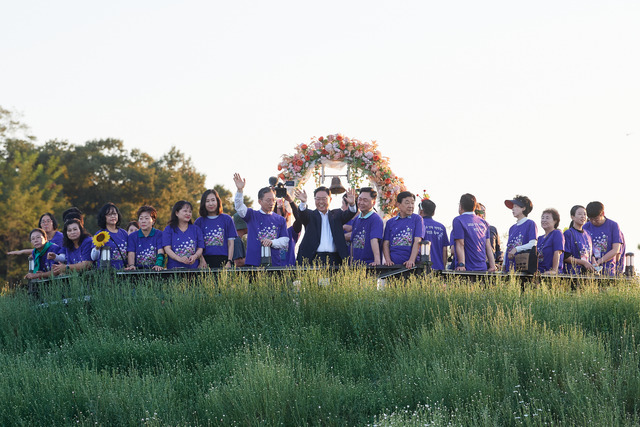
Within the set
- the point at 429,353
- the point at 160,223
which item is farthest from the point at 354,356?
the point at 160,223

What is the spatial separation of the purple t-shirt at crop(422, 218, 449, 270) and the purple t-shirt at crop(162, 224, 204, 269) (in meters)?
3.33

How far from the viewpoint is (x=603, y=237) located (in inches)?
496

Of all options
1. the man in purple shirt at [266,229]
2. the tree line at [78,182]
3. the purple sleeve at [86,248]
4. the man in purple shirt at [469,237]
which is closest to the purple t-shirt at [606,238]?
the man in purple shirt at [469,237]

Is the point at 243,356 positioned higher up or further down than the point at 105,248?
further down

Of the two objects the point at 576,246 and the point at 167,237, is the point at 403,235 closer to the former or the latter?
the point at 576,246

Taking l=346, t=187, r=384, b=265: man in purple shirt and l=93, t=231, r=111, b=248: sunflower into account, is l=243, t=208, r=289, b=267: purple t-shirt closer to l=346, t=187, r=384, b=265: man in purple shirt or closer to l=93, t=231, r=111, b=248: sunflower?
l=346, t=187, r=384, b=265: man in purple shirt

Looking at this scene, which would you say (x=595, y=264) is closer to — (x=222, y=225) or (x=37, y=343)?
(x=222, y=225)

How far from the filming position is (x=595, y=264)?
1238cm

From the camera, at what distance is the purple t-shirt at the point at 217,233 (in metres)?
11.2

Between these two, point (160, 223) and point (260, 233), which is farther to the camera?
point (160, 223)

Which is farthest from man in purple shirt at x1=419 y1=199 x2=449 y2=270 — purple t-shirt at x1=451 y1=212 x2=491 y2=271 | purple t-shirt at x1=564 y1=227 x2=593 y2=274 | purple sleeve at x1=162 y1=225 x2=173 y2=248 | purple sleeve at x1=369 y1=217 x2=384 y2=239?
purple sleeve at x1=162 y1=225 x2=173 y2=248

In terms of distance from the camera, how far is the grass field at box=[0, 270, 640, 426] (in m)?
7.08

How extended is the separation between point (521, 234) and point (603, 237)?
1.96m

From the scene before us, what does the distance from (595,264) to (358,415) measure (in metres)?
6.63
